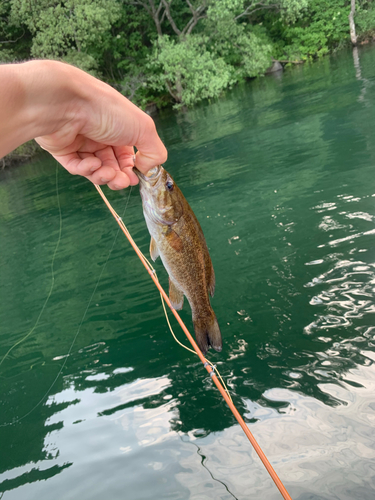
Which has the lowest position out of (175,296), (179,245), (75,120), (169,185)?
(175,296)

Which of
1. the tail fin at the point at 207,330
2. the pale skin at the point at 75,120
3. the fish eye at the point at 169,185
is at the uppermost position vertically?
the pale skin at the point at 75,120

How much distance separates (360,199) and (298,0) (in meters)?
27.5

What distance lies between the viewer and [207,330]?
2869mm

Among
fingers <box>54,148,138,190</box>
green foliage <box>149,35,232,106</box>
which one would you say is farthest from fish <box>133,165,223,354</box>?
green foliage <box>149,35,232,106</box>

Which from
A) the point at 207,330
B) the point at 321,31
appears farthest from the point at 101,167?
the point at 321,31

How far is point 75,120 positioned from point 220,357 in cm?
298

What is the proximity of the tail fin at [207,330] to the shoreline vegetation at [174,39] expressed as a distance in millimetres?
24099

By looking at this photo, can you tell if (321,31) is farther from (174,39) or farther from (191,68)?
(191,68)

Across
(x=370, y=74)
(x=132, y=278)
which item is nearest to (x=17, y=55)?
(x=370, y=74)

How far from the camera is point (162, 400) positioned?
12.8 feet

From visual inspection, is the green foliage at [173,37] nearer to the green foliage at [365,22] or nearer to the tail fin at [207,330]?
the green foliage at [365,22]

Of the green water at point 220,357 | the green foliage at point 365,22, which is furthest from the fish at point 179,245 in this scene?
the green foliage at point 365,22

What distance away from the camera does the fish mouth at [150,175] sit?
2.25 metres

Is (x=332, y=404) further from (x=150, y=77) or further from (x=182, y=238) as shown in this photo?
(x=150, y=77)
